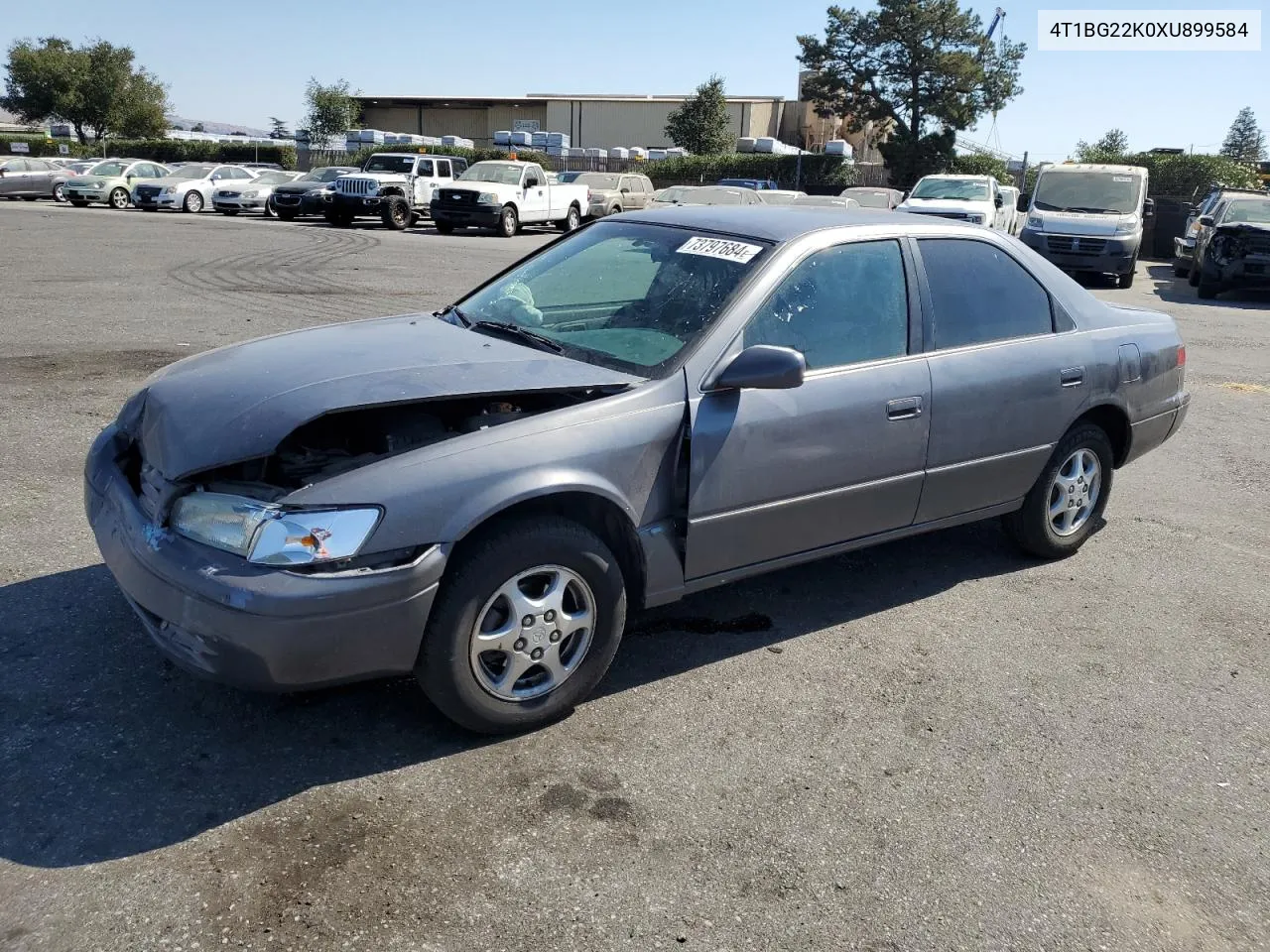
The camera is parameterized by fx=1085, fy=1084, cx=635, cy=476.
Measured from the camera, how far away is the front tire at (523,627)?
3189 millimetres

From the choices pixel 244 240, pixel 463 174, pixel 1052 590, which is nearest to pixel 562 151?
pixel 463 174

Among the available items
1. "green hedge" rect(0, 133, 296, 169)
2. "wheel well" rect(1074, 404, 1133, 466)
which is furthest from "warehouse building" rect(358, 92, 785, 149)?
"wheel well" rect(1074, 404, 1133, 466)

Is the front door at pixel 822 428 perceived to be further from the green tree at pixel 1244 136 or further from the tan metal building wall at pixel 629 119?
the green tree at pixel 1244 136

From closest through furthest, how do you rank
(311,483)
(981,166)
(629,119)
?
(311,483), (981,166), (629,119)

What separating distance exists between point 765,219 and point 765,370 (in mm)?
1050

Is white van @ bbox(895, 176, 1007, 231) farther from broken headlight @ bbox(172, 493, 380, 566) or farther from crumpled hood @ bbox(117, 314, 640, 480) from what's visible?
broken headlight @ bbox(172, 493, 380, 566)

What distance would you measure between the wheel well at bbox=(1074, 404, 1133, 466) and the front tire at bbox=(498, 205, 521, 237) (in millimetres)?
22481

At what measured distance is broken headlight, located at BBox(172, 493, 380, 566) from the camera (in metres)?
2.98

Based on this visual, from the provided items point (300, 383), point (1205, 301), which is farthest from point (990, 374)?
point (1205, 301)

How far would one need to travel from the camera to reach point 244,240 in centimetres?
2042

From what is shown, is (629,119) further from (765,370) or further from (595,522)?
(595,522)

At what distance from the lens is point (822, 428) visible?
398 cm

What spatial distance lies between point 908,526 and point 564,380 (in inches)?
67.8

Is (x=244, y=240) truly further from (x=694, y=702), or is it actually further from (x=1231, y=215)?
(x=694, y=702)
